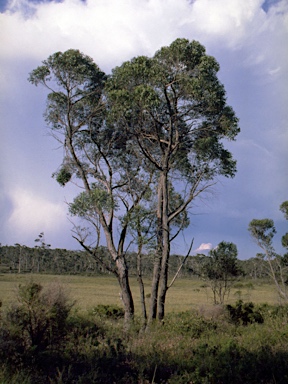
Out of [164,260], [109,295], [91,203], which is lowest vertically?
[109,295]

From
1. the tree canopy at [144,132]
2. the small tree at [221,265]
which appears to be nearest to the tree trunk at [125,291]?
the tree canopy at [144,132]

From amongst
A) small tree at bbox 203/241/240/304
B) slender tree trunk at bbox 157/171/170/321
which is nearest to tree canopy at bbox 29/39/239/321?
slender tree trunk at bbox 157/171/170/321

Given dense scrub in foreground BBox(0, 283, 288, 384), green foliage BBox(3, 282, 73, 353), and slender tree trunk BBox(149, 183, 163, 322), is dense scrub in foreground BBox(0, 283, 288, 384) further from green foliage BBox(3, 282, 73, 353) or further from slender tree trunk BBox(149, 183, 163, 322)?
slender tree trunk BBox(149, 183, 163, 322)

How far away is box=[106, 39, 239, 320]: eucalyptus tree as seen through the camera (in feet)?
51.5

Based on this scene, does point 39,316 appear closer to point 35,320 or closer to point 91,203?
point 35,320

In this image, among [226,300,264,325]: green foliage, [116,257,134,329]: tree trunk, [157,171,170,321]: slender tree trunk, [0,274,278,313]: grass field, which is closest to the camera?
[0,274,278,313]: grass field

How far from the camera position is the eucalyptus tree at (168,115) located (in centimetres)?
1571

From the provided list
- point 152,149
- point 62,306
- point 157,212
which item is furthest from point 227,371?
point 152,149

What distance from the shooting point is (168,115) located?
55.6ft

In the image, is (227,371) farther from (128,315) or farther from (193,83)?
(193,83)

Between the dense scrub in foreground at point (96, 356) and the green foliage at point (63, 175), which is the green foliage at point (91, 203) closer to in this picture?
the green foliage at point (63, 175)

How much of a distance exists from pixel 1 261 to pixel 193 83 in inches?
3997

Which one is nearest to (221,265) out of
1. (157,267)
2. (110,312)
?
(110,312)

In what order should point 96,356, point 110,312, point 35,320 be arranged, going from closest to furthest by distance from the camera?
point 96,356 → point 35,320 → point 110,312
